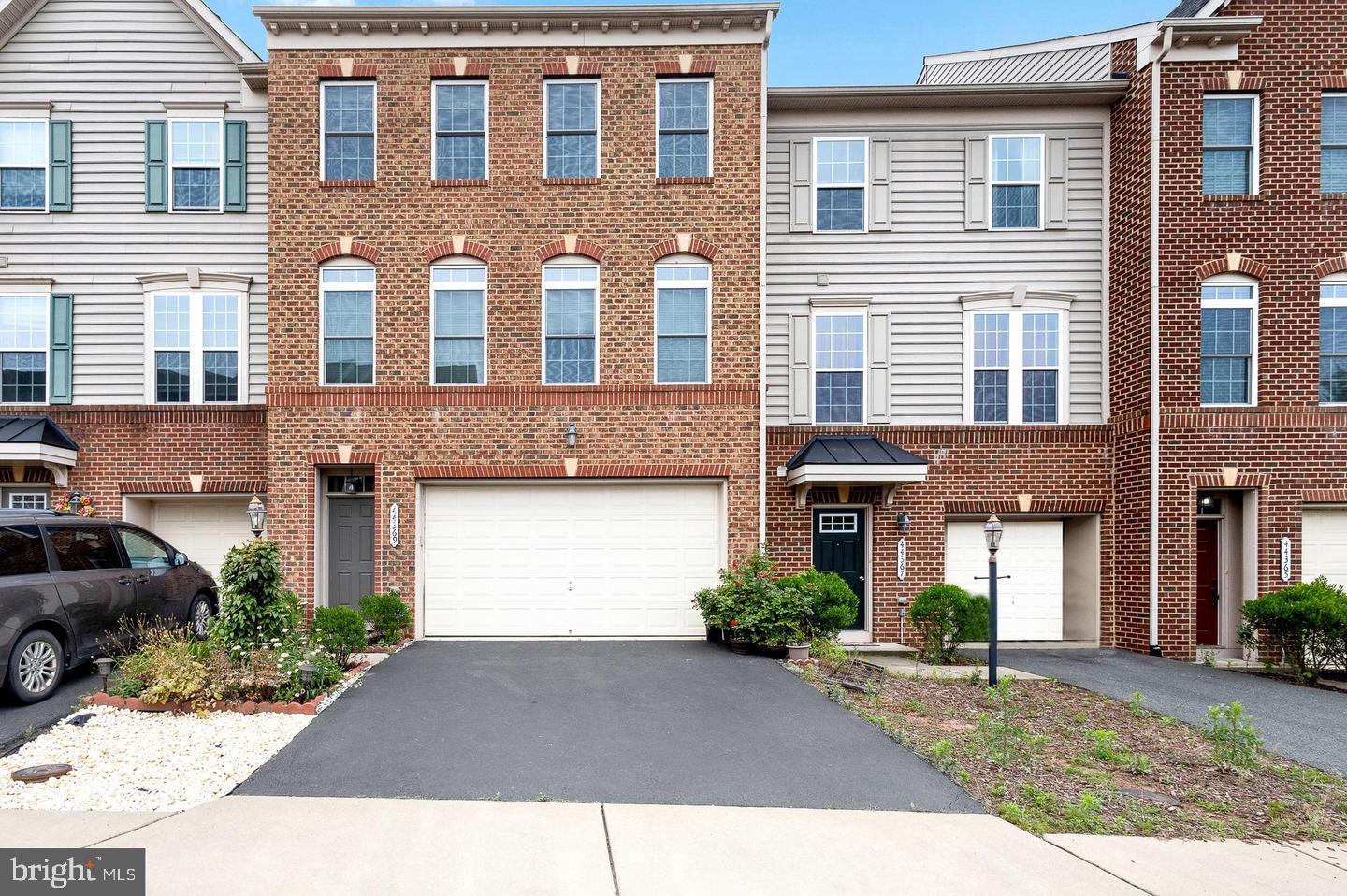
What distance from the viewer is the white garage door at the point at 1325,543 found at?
11375 mm

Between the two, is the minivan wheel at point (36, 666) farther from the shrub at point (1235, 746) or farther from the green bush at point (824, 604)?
the shrub at point (1235, 746)

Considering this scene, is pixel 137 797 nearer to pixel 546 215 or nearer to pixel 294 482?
pixel 294 482

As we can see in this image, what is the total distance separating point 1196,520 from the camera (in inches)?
449

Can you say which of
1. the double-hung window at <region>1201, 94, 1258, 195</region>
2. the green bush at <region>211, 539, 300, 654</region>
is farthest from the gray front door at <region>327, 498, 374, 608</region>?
the double-hung window at <region>1201, 94, 1258, 195</region>

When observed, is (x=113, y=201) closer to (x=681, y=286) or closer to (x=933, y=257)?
(x=681, y=286)

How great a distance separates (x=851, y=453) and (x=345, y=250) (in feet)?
27.4

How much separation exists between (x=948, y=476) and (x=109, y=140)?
14.7m

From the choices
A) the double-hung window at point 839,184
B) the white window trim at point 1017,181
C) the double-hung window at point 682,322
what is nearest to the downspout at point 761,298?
the double-hung window at point 682,322

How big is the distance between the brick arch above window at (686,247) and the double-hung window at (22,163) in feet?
33.0

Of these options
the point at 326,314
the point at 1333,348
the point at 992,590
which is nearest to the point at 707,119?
the point at 326,314

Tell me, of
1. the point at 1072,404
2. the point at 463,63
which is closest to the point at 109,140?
the point at 463,63

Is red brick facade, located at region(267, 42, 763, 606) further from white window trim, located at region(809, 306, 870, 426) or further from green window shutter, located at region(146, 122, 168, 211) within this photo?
green window shutter, located at region(146, 122, 168, 211)

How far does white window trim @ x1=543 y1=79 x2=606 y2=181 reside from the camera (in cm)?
1124

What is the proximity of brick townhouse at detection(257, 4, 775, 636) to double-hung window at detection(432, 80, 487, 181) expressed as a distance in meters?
0.03
